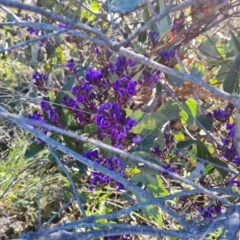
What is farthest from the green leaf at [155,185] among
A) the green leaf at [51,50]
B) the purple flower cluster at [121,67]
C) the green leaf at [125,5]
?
the green leaf at [51,50]

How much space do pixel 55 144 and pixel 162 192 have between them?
0.44 m

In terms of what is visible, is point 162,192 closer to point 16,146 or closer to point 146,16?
point 146,16

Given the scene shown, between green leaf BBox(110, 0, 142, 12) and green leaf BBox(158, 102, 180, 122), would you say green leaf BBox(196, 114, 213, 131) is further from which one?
green leaf BBox(110, 0, 142, 12)

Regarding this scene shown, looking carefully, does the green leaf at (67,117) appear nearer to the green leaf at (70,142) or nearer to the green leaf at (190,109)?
the green leaf at (70,142)

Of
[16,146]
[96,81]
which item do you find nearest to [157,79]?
[96,81]

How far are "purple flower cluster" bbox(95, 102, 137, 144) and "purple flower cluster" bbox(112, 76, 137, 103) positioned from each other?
1.7 inches

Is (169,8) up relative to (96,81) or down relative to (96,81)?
up

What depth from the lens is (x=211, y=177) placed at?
1.49 m

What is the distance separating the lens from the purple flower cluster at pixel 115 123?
1.21 m

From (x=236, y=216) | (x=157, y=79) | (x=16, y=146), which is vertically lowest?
(x=16, y=146)

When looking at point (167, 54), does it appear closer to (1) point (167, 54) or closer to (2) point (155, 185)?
(1) point (167, 54)

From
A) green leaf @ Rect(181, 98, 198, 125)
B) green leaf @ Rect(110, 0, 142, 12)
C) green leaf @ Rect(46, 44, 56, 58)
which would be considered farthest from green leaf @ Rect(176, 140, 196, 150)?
green leaf @ Rect(46, 44, 56, 58)

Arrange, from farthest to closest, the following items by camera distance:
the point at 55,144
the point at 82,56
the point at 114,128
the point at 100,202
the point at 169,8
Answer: the point at 82,56 → the point at 100,202 → the point at 114,128 → the point at 55,144 → the point at 169,8

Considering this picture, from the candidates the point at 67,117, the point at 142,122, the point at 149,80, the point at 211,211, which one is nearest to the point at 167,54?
the point at 149,80
